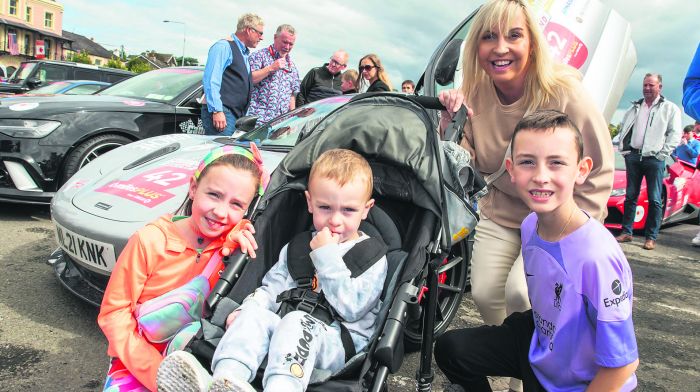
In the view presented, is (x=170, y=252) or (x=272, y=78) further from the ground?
(x=272, y=78)

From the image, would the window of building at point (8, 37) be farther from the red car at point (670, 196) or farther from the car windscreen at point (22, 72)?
the red car at point (670, 196)

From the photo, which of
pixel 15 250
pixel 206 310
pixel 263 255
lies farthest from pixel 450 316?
pixel 15 250

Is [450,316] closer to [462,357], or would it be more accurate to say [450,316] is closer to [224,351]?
[462,357]

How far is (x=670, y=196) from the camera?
7.64 m

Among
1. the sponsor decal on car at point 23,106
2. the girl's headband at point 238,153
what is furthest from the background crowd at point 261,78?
the girl's headband at point 238,153

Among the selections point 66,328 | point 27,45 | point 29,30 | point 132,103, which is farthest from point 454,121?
point 27,45

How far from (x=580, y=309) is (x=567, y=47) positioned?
3.62 metres

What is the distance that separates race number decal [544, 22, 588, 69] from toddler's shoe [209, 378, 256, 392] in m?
4.15

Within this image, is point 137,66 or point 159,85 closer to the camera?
point 159,85

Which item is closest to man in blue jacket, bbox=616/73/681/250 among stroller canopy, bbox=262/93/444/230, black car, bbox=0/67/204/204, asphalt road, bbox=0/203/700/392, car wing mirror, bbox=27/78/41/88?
asphalt road, bbox=0/203/700/392

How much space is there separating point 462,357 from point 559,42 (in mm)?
3605

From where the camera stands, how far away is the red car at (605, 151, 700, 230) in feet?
22.9

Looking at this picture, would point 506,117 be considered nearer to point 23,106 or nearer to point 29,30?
point 23,106

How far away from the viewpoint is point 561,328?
67.2 inches
